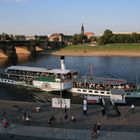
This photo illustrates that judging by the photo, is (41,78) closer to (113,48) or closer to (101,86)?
(101,86)

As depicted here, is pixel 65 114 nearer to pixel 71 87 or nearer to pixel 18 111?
pixel 18 111

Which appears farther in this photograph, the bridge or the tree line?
the tree line

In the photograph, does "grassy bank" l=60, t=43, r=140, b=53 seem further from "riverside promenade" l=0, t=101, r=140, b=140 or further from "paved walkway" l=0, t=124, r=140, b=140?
"paved walkway" l=0, t=124, r=140, b=140

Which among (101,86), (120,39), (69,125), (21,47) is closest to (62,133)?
(69,125)

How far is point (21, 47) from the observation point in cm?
13812

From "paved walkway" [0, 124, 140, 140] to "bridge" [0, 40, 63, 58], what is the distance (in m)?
96.6

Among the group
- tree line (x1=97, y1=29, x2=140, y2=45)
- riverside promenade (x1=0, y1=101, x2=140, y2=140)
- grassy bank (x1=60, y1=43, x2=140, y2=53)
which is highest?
riverside promenade (x1=0, y1=101, x2=140, y2=140)

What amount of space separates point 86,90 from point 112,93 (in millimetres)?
5569

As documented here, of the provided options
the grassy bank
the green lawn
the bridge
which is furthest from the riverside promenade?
the green lawn

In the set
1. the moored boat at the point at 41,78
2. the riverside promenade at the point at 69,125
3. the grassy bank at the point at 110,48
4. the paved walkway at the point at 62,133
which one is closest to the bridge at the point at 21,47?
the grassy bank at the point at 110,48

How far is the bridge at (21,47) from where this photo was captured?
119125mm

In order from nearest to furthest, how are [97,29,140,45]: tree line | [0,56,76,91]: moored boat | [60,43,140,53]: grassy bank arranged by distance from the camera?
[0,56,76,91]: moored boat, [60,43,140,53]: grassy bank, [97,29,140,45]: tree line

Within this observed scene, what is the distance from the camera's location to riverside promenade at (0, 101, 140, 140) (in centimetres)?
2161

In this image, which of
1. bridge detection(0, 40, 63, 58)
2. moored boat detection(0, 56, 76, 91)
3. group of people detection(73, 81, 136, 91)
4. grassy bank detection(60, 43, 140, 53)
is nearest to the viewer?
group of people detection(73, 81, 136, 91)
